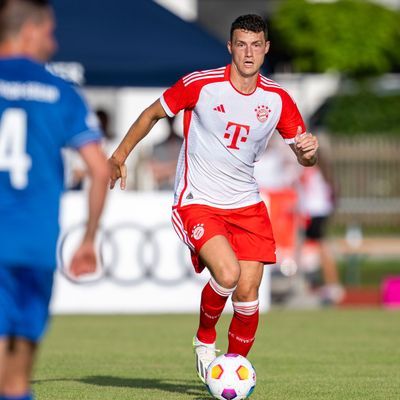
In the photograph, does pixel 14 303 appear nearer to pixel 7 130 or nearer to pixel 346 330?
pixel 7 130

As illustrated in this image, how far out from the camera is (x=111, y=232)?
16.0 metres

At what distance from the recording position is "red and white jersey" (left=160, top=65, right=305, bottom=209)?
8438mm

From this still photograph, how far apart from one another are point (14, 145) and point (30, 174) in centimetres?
13

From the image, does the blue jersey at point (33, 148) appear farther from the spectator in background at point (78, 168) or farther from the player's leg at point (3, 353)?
the spectator in background at point (78, 168)

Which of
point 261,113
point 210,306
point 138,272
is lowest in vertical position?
point 138,272

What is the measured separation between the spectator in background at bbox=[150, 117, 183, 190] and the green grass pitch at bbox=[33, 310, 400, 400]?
2099 mm

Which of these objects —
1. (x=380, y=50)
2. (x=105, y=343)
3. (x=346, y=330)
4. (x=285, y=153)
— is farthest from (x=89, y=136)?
(x=380, y=50)

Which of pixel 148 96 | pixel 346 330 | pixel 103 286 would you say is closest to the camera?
pixel 346 330

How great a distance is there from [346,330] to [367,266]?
39.7 ft

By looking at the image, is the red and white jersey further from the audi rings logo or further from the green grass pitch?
the audi rings logo

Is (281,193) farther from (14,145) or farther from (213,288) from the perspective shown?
(14,145)

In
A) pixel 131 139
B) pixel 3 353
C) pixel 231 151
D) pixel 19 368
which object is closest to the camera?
pixel 3 353

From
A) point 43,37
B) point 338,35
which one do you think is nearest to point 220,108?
point 43,37

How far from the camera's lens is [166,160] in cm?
Result: 1709
